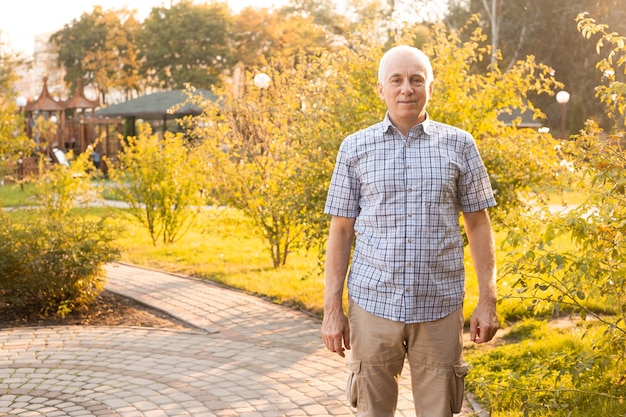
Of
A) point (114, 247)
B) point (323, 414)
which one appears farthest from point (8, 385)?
point (114, 247)

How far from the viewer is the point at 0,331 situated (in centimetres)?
738

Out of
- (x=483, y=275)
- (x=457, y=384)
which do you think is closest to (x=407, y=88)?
(x=483, y=275)

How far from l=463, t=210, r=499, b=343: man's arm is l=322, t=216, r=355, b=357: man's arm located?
1.61ft

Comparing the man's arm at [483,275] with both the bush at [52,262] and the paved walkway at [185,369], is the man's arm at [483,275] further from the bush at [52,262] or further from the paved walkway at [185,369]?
the bush at [52,262]

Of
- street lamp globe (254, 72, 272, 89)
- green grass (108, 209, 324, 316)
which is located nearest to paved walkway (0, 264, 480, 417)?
green grass (108, 209, 324, 316)

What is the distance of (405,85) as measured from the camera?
10.7 ft

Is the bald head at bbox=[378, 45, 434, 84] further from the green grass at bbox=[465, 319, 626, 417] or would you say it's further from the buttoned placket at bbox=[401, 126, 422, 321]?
the green grass at bbox=[465, 319, 626, 417]

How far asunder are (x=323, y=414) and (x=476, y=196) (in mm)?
2235

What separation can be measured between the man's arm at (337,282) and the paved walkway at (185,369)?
1805 mm

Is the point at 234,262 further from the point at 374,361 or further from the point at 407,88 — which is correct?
the point at 407,88

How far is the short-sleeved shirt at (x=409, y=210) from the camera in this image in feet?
10.5

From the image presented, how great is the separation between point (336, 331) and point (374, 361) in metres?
0.21

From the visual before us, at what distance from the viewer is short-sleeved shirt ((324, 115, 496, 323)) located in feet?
10.5

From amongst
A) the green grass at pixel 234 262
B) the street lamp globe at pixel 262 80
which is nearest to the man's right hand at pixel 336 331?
the green grass at pixel 234 262
